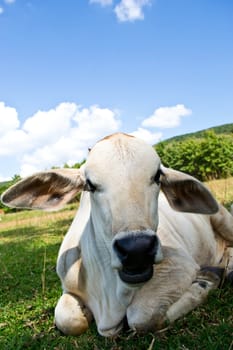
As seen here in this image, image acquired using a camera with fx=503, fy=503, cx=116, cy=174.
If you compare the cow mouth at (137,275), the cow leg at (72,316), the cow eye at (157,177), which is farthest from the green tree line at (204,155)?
the cow mouth at (137,275)

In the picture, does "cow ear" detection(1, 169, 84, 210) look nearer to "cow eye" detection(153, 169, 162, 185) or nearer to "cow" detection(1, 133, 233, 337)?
"cow" detection(1, 133, 233, 337)

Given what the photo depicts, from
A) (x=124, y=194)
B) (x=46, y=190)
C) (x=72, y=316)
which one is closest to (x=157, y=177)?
(x=124, y=194)

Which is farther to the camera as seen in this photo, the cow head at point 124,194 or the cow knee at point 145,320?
the cow knee at point 145,320

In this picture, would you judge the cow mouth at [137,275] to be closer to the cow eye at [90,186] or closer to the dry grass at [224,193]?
the cow eye at [90,186]

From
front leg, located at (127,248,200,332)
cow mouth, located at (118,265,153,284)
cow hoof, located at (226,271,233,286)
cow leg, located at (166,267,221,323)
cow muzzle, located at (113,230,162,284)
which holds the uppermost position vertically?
cow muzzle, located at (113,230,162,284)

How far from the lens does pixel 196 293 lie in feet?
12.1

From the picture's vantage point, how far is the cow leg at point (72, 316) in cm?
361

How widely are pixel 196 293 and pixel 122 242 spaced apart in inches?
46.4

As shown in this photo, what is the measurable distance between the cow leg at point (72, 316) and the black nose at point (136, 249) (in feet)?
3.21

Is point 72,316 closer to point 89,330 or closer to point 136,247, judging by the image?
point 89,330

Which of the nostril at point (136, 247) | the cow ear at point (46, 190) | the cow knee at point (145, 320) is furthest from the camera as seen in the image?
the cow ear at point (46, 190)

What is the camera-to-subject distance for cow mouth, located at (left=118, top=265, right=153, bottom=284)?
9.55 feet

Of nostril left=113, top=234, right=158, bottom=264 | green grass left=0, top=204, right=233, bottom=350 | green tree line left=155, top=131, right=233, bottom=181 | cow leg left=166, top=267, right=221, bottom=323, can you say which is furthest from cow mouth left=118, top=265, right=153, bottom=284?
green tree line left=155, top=131, right=233, bottom=181

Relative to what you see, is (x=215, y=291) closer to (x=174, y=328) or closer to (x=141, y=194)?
(x=174, y=328)
